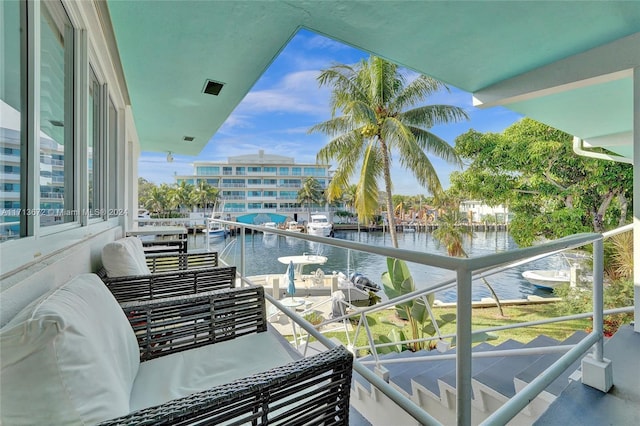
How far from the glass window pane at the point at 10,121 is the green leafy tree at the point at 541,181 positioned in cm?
1037

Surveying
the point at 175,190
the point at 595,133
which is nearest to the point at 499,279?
the point at 595,133

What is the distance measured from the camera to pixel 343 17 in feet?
6.35

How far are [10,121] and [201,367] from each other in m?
1.02

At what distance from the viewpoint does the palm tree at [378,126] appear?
9125 mm

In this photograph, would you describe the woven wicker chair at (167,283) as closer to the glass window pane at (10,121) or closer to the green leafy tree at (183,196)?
the glass window pane at (10,121)

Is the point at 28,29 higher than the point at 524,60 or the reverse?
the reverse

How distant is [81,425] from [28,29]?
4.07 ft

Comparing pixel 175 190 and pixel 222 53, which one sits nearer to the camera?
pixel 222 53

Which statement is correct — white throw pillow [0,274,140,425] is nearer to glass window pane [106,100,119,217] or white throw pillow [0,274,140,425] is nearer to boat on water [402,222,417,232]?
glass window pane [106,100,119,217]

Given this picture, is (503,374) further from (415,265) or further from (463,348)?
(415,265)

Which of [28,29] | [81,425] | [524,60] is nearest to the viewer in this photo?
[81,425]

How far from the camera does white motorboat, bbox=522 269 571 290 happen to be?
35.3 ft

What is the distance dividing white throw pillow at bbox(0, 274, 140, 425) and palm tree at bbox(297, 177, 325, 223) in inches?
1226

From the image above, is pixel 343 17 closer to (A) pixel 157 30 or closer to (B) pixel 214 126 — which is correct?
(A) pixel 157 30
